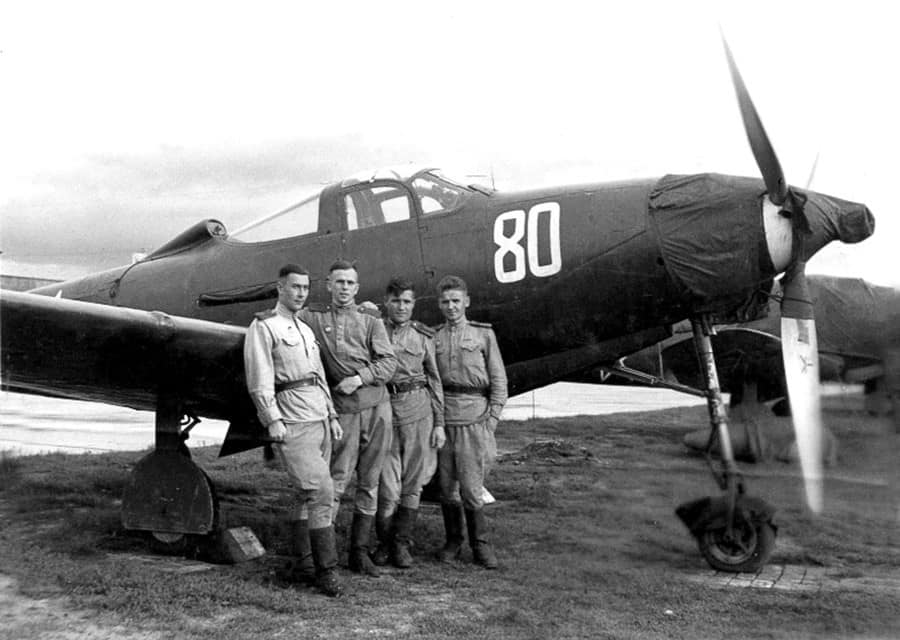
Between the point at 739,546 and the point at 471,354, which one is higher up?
the point at 471,354

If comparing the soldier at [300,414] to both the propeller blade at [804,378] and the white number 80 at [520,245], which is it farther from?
the propeller blade at [804,378]

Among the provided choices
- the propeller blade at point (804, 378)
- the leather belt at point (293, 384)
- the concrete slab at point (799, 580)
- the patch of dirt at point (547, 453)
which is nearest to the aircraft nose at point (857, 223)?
the propeller blade at point (804, 378)

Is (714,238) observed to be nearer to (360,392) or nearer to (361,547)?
(360,392)

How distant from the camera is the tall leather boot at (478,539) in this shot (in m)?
4.83

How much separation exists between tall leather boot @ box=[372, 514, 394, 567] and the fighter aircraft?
1053mm

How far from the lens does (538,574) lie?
14.9ft

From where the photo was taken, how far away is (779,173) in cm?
460

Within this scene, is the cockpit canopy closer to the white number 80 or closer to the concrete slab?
the white number 80

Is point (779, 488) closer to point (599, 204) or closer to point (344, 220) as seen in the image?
point (599, 204)

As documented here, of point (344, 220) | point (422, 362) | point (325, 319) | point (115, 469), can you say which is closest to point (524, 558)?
point (422, 362)

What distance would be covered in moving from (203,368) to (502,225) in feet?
6.86

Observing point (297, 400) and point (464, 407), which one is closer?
point (297, 400)

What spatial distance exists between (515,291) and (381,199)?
1.21 meters

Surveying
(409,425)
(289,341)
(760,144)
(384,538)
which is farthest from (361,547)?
(760,144)
